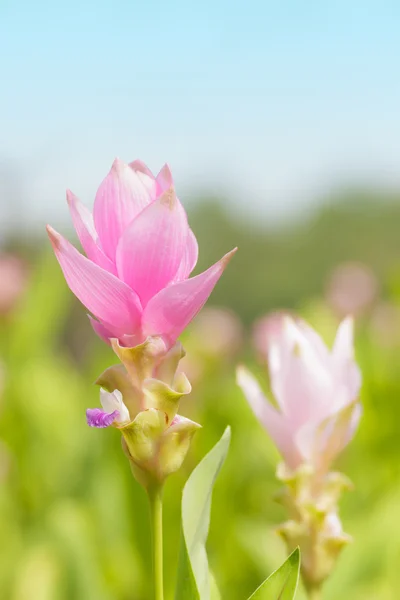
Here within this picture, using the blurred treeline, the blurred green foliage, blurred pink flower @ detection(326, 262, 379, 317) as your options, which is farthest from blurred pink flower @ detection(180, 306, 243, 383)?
Answer: the blurred treeline

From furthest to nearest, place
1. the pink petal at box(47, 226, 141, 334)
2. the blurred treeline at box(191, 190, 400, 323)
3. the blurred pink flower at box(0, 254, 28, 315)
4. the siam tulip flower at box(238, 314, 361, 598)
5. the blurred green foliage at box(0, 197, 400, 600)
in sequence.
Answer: the blurred treeline at box(191, 190, 400, 323), the blurred pink flower at box(0, 254, 28, 315), the blurred green foliage at box(0, 197, 400, 600), the siam tulip flower at box(238, 314, 361, 598), the pink petal at box(47, 226, 141, 334)

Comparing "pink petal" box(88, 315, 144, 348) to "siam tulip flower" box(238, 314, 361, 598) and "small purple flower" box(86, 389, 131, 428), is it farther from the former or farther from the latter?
"siam tulip flower" box(238, 314, 361, 598)

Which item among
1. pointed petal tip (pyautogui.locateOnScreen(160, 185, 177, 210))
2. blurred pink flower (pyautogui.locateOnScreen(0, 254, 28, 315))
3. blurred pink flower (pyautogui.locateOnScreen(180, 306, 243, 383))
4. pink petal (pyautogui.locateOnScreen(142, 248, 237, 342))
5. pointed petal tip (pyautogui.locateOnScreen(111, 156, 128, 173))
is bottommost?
blurred pink flower (pyautogui.locateOnScreen(180, 306, 243, 383))

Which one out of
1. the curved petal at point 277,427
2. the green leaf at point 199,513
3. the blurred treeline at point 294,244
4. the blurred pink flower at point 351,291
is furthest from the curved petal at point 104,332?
the blurred treeline at point 294,244

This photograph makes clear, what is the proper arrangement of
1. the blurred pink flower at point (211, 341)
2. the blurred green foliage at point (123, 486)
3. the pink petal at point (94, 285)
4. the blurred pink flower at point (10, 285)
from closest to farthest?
the pink petal at point (94, 285) → the blurred green foliage at point (123, 486) → the blurred pink flower at point (10, 285) → the blurred pink flower at point (211, 341)

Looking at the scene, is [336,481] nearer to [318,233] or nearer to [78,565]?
[78,565]

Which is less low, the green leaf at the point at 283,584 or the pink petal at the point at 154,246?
the pink petal at the point at 154,246

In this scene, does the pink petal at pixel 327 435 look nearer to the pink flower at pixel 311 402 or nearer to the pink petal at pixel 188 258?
the pink flower at pixel 311 402
